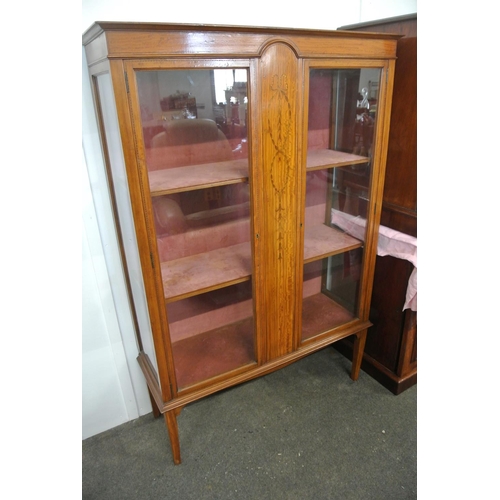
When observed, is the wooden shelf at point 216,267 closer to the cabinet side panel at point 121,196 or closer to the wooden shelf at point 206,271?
the wooden shelf at point 206,271

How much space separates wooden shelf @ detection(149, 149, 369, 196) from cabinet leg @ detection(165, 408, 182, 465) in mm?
927

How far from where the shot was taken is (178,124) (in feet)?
4.59

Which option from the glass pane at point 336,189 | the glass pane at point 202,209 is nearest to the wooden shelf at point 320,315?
the glass pane at point 336,189

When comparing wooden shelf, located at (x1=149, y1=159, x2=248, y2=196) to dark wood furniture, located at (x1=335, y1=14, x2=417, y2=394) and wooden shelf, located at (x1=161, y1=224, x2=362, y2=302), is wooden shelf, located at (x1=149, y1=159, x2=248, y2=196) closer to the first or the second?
wooden shelf, located at (x1=161, y1=224, x2=362, y2=302)

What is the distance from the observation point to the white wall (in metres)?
1.40

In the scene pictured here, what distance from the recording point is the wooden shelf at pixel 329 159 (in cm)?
158

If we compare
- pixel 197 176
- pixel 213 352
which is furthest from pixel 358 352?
pixel 197 176

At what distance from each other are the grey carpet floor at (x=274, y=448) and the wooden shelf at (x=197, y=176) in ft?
4.03

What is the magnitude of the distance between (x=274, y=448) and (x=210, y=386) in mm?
460

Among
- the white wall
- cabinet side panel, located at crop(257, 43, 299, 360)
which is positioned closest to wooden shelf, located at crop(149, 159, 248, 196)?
cabinet side panel, located at crop(257, 43, 299, 360)

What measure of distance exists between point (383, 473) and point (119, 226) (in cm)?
154

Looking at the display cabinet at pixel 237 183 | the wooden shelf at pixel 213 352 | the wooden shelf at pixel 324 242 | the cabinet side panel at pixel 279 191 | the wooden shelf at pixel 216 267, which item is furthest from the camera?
the wooden shelf at pixel 324 242
